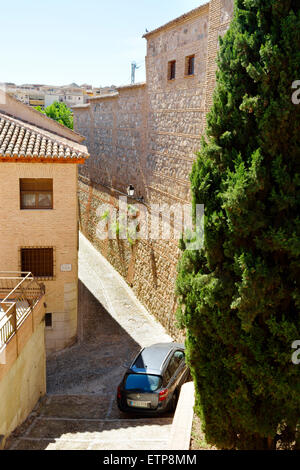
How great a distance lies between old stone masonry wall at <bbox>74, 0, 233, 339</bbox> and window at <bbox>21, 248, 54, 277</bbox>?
12.2 feet

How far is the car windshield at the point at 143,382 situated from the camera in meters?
10.2

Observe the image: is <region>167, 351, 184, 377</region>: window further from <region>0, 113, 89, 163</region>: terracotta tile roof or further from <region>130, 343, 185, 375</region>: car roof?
<region>0, 113, 89, 163</region>: terracotta tile roof

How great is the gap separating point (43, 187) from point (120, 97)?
7670mm

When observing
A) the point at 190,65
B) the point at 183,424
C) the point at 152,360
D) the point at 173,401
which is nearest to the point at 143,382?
the point at 152,360

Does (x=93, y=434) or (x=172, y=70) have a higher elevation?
(x=172, y=70)

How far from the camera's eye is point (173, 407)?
10625 mm

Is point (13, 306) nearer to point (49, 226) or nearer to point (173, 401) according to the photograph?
point (173, 401)

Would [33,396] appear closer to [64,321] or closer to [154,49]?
[64,321]

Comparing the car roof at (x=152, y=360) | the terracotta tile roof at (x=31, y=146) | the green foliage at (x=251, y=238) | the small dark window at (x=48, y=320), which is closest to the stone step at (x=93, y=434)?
the car roof at (x=152, y=360)

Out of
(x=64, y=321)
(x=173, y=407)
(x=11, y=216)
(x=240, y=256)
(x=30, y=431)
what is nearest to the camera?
(x=240, y=256)

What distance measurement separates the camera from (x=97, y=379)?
43.0 feet

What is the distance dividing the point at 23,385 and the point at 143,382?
2.61m

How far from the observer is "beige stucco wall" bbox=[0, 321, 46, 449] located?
28.5 feet
